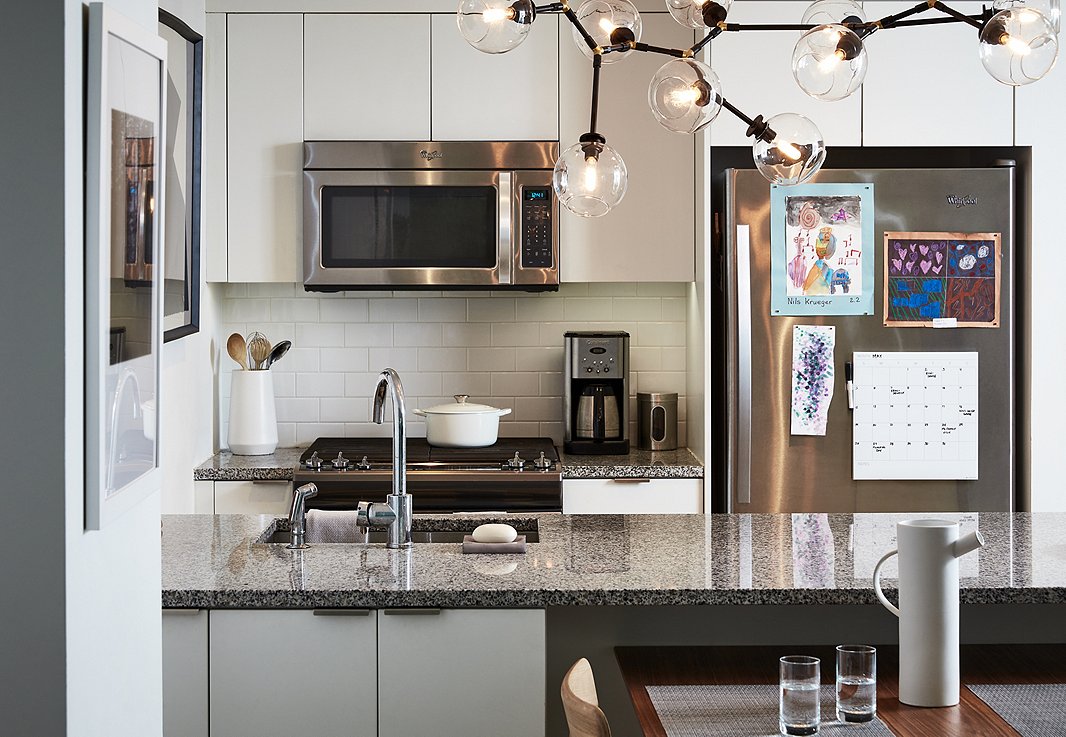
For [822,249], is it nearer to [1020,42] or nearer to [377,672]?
[1020,42]

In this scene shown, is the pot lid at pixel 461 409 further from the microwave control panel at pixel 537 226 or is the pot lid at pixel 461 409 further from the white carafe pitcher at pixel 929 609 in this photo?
the white carafe pitcher at pixel 929 609

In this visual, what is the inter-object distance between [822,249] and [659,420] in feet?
2.97

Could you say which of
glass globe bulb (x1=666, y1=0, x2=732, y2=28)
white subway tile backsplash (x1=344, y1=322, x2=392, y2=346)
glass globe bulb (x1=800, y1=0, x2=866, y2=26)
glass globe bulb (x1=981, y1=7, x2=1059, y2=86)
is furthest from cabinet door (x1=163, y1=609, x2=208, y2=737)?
white subway tile backsplash (x1=344, y1=322, x2=392, y2=346)

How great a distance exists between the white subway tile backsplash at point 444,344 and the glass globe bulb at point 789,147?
232 centimetres

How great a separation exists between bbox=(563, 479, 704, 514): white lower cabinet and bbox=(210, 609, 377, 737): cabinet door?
165 centimetres

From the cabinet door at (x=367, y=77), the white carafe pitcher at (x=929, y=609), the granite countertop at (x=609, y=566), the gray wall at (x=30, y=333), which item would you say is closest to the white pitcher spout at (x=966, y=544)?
the white carafe pitcher at (x=929, y=609)

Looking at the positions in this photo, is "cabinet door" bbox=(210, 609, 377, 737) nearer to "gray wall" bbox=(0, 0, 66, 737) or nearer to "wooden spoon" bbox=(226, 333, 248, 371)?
"gray wall" bbox=(0, 0, 66, 737)

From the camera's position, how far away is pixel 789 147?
73.6 inches

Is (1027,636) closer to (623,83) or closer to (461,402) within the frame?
(461,402)

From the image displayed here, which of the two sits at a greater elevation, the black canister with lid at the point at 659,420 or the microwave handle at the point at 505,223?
the microwave handle at the point at 505,223

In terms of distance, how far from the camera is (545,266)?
3.82 metres

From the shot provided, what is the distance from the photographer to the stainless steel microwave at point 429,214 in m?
3.81

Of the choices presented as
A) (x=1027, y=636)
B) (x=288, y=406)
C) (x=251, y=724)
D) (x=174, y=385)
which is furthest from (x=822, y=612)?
(x=288, y=406)

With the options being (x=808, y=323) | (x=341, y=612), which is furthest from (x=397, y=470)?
(x=808, y=323)
